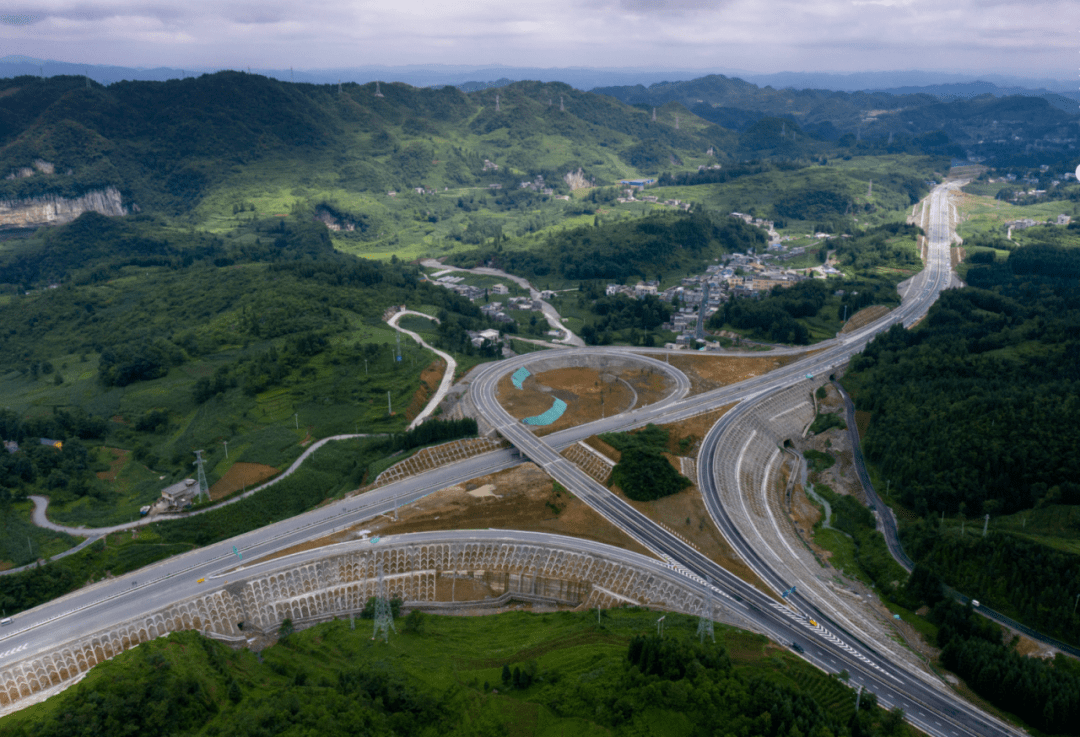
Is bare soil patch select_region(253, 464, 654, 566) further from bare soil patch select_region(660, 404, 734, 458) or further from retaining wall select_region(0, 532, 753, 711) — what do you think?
bare soil patch select_region(660, 404, 734, 458)

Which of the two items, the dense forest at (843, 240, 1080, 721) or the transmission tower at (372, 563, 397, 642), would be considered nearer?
the dense forest at (843, 240, 1080, 721)

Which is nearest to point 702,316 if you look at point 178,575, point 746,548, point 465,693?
point 746,548

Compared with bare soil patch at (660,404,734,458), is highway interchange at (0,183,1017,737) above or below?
below

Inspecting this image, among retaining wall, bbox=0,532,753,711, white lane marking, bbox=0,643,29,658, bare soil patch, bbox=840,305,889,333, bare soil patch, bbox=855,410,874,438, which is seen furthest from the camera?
bare soil patch, bbox=840,305,889,333

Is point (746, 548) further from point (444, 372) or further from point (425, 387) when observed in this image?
point (444, 372)

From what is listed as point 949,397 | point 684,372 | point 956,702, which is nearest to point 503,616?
→ point 956,702

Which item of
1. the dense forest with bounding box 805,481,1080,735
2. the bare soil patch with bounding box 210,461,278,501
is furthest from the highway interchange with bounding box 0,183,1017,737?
the bare soil patch with bounding box 210,461,278,501
